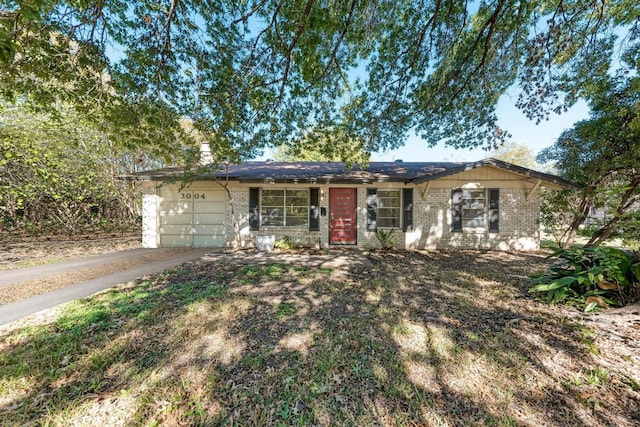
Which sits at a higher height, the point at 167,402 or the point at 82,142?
the point at 82,142

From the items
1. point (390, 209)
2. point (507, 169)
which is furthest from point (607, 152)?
point (390, 209)

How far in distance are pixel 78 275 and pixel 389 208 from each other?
29.5 ft

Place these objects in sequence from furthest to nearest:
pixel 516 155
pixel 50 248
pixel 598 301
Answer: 1. pixel 516 155
2. pixel 50 248
3. pixel 598 301

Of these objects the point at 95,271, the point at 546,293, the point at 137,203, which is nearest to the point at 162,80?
the point at 95,271

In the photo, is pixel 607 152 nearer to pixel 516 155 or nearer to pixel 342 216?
pixel 342 216

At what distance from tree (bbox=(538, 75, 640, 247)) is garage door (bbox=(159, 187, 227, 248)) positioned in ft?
36.3

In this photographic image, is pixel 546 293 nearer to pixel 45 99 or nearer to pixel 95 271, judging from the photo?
pixel 95 271

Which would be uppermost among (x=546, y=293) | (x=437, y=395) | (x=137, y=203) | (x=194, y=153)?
(x=194, y=153)

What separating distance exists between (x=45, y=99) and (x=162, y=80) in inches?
89.5

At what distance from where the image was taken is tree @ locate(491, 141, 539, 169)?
29375 mm

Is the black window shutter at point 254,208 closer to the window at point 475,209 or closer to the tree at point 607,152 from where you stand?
the window at point 475,209

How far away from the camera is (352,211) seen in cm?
868

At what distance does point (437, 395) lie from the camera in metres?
2.00

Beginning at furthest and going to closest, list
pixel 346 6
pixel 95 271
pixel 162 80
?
pixel 95 271, pixel 162 80, pixel 346 6
